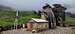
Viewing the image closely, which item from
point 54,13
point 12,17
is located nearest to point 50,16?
point 54,13

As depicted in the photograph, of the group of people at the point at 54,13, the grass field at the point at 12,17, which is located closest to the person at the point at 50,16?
the group of people at the point at 54,13

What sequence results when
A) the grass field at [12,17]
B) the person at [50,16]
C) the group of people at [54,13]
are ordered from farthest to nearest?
the person at [50,16] < the group of people at [54,13] < the grass field at [12,17]

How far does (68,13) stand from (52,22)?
1.73 feet

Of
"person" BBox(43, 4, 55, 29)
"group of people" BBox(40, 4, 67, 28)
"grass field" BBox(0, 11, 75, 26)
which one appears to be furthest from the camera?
"person" BBox(43, 4, 55, 29)

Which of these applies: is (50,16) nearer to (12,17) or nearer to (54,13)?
(54,13)

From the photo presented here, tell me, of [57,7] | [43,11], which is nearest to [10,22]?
[43,11]

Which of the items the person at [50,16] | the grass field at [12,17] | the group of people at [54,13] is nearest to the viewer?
the grass field at [12,17]

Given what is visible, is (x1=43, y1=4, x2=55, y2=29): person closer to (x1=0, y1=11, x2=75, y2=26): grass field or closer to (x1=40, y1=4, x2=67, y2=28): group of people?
(x1=40, y1=4, x2=67, y2=28): group of people

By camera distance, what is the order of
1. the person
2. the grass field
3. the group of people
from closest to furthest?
1. the grass field
2. the group of people
3. the person

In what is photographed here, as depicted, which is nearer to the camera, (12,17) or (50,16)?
(12,17)

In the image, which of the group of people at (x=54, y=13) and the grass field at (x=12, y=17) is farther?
the group of people at (x=54, y=13)

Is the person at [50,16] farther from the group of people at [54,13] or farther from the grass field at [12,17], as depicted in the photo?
the grass field at [12,17]

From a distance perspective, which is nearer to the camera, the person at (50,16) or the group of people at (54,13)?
the group of people at (54,13)

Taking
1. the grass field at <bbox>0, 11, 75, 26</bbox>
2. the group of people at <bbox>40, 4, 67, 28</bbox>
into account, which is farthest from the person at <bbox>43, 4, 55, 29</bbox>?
the grass field at <bbox>0, 11, 75, 26</bbox>
